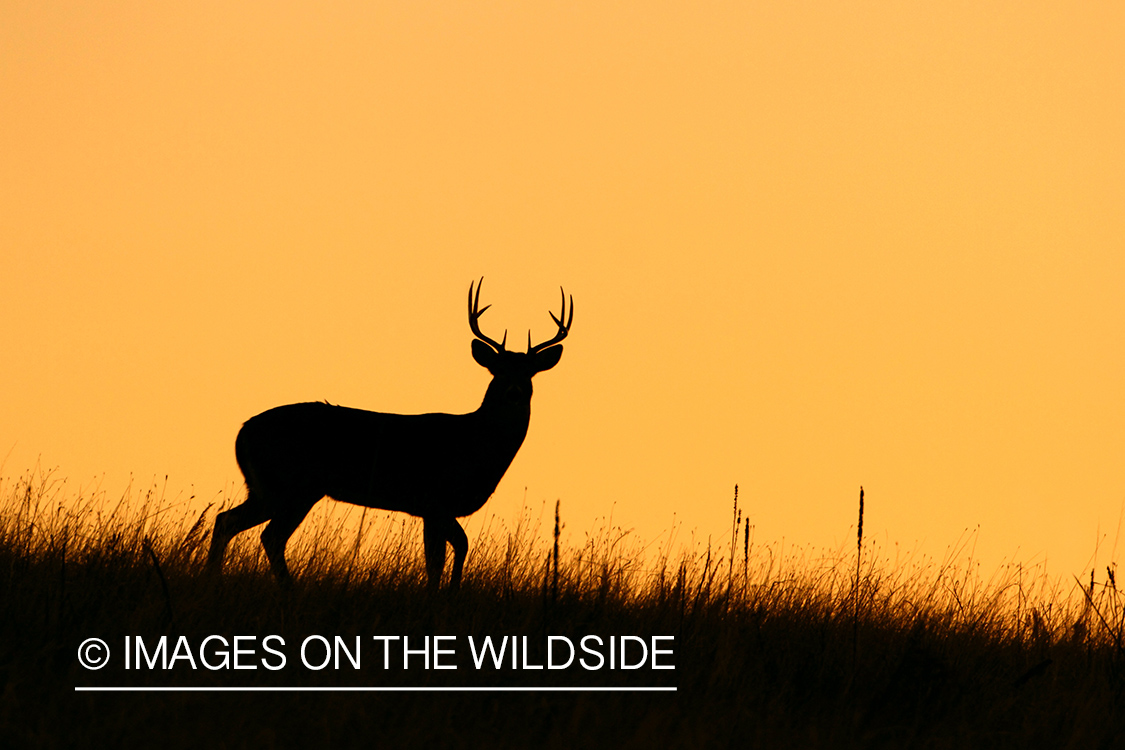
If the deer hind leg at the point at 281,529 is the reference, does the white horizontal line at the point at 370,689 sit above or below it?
below

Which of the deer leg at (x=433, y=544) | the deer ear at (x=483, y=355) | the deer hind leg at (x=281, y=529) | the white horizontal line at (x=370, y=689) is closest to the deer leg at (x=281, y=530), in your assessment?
the deer hind leg at (x=281, y=529)

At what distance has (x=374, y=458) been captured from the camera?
897 centimetres

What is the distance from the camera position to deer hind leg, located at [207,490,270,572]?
874 centimetres

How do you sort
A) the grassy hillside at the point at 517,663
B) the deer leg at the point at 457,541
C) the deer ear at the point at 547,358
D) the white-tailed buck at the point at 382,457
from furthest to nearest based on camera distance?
the deer ear at the point at 547,358
the white-tailed buck at the point at 382,457
the deer leg at the point at 457,541
the grassy hillside at the point at 517,663

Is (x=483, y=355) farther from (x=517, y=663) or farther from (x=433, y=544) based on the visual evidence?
(x=517, y=663)

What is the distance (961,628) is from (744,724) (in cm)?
316

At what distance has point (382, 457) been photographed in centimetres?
912

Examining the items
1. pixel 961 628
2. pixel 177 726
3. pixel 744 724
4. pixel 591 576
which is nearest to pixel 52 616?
pixel 177 726

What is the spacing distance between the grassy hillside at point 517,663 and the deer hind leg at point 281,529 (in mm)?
683

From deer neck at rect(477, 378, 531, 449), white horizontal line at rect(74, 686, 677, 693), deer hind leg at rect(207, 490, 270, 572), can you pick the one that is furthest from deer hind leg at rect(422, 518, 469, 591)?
white horizontal line at rect(74, 686, 677, 693)

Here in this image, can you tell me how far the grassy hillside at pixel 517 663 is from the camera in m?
4.60

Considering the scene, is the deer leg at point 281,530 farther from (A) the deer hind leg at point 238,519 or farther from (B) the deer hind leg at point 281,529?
(A) the deer hind leg at point 238,519

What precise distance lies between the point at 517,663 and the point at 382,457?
3857 mm

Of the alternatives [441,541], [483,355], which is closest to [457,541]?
[441,541]
